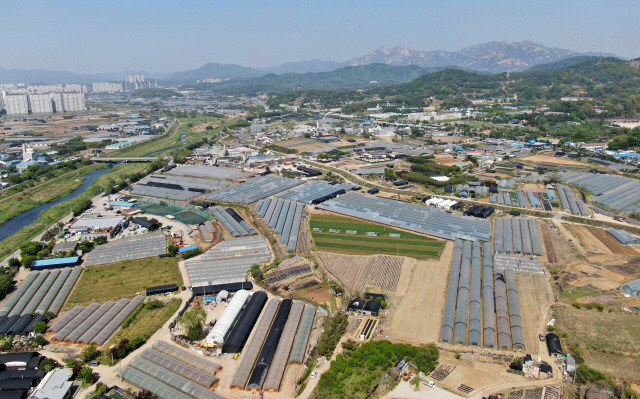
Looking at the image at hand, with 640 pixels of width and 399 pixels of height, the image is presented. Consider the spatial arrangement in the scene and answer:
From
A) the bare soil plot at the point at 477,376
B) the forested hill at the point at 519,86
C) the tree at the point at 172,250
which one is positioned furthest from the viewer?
the forested hill at the point at 519,86

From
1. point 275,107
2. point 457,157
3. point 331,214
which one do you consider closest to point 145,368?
point 331,214

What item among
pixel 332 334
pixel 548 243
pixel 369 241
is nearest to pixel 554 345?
pixel 332 334

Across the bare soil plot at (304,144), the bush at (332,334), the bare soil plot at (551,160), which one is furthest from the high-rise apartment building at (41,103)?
the bush at (332,334)

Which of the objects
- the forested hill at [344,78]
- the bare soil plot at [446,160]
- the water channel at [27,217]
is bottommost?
the water channel at [27,217]

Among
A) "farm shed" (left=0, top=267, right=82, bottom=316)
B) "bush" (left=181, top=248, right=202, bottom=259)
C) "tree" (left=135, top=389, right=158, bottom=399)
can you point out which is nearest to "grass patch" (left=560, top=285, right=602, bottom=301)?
"tree" (left=135, top=389, right=158, bottom=399)

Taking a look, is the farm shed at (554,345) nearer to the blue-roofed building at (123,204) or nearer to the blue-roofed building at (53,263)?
the blue-roofed building at (53,263)

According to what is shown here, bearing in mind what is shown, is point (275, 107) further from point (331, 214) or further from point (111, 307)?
point (111, 307)
